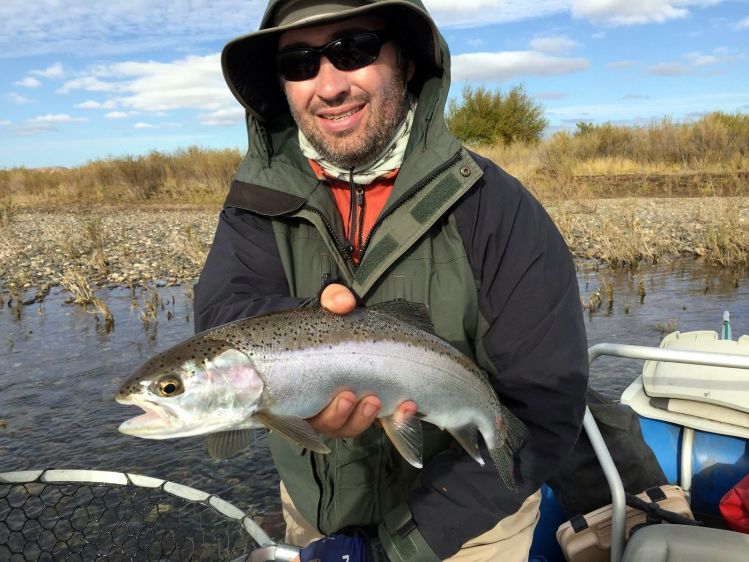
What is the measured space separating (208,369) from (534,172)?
24361 millimetres

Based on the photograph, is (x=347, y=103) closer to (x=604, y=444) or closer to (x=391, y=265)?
(x=391, y=265)

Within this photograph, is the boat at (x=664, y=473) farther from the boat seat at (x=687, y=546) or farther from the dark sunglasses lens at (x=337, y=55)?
the dark sunglasses lens at (x=337, y=55)

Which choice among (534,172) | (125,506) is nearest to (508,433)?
(125,506)

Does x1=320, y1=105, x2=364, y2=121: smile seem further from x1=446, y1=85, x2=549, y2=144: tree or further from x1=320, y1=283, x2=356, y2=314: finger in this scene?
x1=446, y1=85, x2=549, y2=144: tree

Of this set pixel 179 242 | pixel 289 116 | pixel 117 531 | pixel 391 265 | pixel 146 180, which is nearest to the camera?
pixel 391 265

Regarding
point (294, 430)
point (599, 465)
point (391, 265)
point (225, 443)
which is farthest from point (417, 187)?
point (599, 465)

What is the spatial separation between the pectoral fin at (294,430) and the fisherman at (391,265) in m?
0.11

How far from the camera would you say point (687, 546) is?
2.13 m

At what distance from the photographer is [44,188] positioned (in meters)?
33.8

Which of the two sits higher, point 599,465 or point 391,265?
point 391,265

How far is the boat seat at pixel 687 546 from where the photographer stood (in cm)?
210

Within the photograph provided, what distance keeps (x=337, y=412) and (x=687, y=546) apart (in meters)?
1.29

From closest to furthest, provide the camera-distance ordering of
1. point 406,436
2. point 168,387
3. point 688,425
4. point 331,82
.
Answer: point 168,387 → point 406,436 → point 331,82 → point 688,425

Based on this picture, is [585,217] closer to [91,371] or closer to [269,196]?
[91,371]
